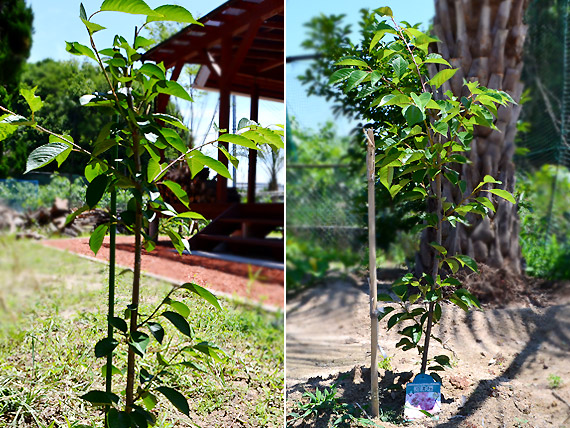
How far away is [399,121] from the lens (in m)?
1.94

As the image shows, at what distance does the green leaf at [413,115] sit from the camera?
1.59 m

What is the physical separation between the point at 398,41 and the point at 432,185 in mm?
543

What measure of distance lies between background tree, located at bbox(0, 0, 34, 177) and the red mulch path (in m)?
0.56

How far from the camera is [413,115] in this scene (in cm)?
161

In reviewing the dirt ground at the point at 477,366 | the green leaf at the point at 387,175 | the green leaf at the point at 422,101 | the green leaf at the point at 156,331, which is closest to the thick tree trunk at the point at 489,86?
the dirt ground at the point at 477,366

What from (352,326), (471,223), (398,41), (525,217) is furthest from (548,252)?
(398,41)

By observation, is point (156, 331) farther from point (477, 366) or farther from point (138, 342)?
point (477, 366)

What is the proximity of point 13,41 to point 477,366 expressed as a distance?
7.13 feet

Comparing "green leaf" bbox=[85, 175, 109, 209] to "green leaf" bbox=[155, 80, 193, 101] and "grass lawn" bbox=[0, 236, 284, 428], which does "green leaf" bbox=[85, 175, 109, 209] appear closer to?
"green leaf" bbox=[155, 80, 193, 101]

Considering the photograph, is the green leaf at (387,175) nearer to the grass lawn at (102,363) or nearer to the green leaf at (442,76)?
the green leaf at (442,76)

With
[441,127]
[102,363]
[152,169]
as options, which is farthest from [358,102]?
[102,363]

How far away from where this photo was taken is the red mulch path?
5.64 ft

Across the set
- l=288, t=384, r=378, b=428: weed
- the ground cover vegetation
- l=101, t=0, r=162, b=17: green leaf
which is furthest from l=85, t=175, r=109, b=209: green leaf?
l=288, t=384, r=378, b=428: weed

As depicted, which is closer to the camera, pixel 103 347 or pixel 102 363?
pixel 103 347
